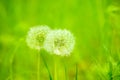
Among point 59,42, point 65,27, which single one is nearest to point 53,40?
point 59,42

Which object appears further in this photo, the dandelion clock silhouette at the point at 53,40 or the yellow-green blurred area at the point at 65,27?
the yellow-green blurred area at the point at 65,27

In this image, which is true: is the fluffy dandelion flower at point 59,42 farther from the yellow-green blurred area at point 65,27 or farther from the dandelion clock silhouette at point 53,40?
the yellow-green blurred area at point 65,27

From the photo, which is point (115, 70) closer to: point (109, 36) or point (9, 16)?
point (109, 36)

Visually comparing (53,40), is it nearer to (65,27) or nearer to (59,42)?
(59,42)

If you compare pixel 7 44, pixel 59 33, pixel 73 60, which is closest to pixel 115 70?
pixel 59 33

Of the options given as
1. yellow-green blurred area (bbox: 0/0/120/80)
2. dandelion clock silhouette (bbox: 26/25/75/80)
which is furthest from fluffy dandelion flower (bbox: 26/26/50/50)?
yellow-green blurred area (bbox: 0/0/120/80)

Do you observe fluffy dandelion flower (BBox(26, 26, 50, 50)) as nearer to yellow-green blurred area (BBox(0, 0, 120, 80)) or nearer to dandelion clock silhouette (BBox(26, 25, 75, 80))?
dandelion clock silhouette (BBox(26, 25, 75, 80))

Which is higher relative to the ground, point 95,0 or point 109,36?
point 95,0

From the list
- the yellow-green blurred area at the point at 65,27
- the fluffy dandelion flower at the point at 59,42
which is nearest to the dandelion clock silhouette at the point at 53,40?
the fluffy dandelion flower at the point at 59,42
